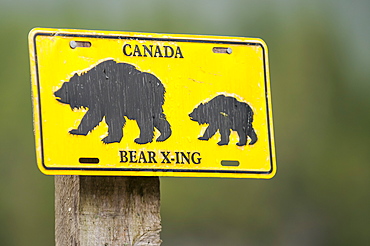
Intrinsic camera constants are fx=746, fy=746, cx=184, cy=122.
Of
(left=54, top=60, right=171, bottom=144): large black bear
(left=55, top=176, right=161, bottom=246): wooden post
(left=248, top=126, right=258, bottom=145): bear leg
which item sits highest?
(left=54, top=60, right=171, bottom=144): large black bear

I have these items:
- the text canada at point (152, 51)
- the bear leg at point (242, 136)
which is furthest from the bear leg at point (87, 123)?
the bear leg at point (242, 136)

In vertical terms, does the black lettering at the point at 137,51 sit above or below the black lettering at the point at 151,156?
above

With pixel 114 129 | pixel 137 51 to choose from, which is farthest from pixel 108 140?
pixel 137 51

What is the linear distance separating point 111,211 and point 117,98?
0.17 meters

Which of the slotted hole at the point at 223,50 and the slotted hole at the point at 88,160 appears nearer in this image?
the slotted hole at the point at 88,160

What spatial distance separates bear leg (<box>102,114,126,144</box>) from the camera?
3.43ft

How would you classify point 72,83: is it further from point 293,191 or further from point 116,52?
point 293,191

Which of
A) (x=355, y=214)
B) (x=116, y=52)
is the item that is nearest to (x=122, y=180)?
(x=116, y=52)

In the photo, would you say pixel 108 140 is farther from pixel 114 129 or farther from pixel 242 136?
pixel 242 136

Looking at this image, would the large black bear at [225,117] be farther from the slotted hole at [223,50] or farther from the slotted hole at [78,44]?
the slotted hole at [78,44]

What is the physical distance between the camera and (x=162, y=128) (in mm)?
1069

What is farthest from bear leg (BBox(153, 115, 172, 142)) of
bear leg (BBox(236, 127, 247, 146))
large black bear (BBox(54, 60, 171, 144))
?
bear leg (BBox(236, 127, 247, 146))

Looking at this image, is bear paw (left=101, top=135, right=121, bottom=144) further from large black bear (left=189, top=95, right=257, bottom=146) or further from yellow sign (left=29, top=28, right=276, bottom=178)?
large black bear (left=189, top=95, right=257, bottom=146)

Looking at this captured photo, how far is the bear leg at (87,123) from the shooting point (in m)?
1.03
